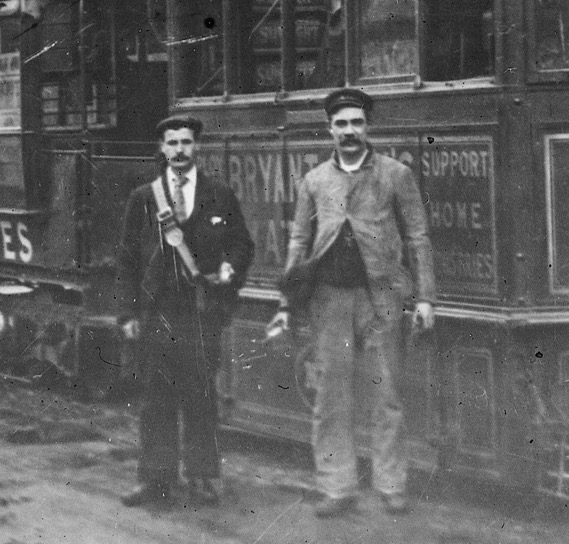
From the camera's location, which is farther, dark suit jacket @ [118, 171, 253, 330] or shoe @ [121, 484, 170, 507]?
shoe @ [121, 484, 170, 507]

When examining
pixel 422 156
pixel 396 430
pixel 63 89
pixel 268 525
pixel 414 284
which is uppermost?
pixel 63 89

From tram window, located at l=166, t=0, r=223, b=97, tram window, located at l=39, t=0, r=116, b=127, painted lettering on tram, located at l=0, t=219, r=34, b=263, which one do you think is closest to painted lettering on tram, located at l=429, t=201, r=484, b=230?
tram window, located at l=166, t=0, r=223, b=97

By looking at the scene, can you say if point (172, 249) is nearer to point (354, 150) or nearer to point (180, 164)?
point (180, 164)

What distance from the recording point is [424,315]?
18.8 ft

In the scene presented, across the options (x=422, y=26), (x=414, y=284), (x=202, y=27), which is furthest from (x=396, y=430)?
(x=202, y=27)

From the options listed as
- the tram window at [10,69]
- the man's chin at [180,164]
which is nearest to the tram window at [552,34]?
the man's chin at [180,164]

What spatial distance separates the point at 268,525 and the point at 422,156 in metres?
1.94

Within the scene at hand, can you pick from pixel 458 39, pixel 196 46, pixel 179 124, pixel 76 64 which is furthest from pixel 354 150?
pixel 76 64

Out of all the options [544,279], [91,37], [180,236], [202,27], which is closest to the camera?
[544,279]

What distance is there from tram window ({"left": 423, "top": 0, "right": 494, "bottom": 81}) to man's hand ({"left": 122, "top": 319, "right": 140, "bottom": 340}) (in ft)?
6.54

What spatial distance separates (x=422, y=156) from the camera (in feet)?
19.2

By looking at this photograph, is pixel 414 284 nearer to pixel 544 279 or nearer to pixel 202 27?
pixel 544 279

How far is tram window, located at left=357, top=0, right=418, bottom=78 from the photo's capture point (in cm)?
577

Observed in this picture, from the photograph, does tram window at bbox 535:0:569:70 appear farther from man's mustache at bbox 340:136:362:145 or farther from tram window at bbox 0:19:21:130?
tram window at bbox 0:19:21:130
